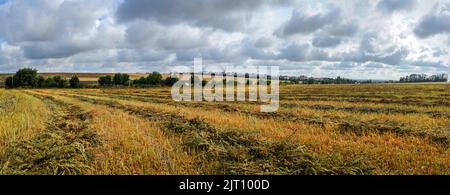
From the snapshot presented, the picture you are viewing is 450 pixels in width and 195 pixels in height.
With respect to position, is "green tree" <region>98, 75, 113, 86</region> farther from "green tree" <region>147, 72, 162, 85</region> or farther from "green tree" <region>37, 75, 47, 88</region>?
"green tree" <region>37, 75, 47, 88</region>

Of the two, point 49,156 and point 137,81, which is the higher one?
point 137,81

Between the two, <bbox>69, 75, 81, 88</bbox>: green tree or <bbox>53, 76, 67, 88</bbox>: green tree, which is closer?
<bbox>69, 75, 81, 88</bbox>: green tree

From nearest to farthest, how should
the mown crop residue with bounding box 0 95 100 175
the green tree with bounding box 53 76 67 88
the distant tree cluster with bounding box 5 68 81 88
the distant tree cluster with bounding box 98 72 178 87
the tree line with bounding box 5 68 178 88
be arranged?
the mown crop residue with bounding box 0 95 100 175 < the distant tree cluster with bounding box 98 72 178 87 < the tree line with bounding box 5 68 178 88 < the green tree with bounding box 53 76 67 88 < the distant tree cluster with bounding box 5 68 81 88

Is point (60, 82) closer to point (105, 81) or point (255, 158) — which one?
point (105, 81)

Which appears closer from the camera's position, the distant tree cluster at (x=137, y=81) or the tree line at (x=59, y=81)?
the distant tree cluster at (x=137, y=81)

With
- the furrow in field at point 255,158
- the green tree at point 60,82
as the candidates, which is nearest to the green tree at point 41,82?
the green tree at point 60,82

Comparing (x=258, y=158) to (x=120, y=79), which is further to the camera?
(x=120, y=79)

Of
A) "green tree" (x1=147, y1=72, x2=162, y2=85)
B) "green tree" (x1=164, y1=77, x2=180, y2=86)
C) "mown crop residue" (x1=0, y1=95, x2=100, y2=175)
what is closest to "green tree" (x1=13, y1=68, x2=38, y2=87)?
"green tree" (x1=147, y1=72, x2=162, y2=85)

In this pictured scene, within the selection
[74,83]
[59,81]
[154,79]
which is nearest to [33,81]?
[59,81]

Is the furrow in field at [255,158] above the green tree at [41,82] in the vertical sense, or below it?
below

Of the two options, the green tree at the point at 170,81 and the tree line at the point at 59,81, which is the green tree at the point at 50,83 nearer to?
the tree line at the point at 59,81
